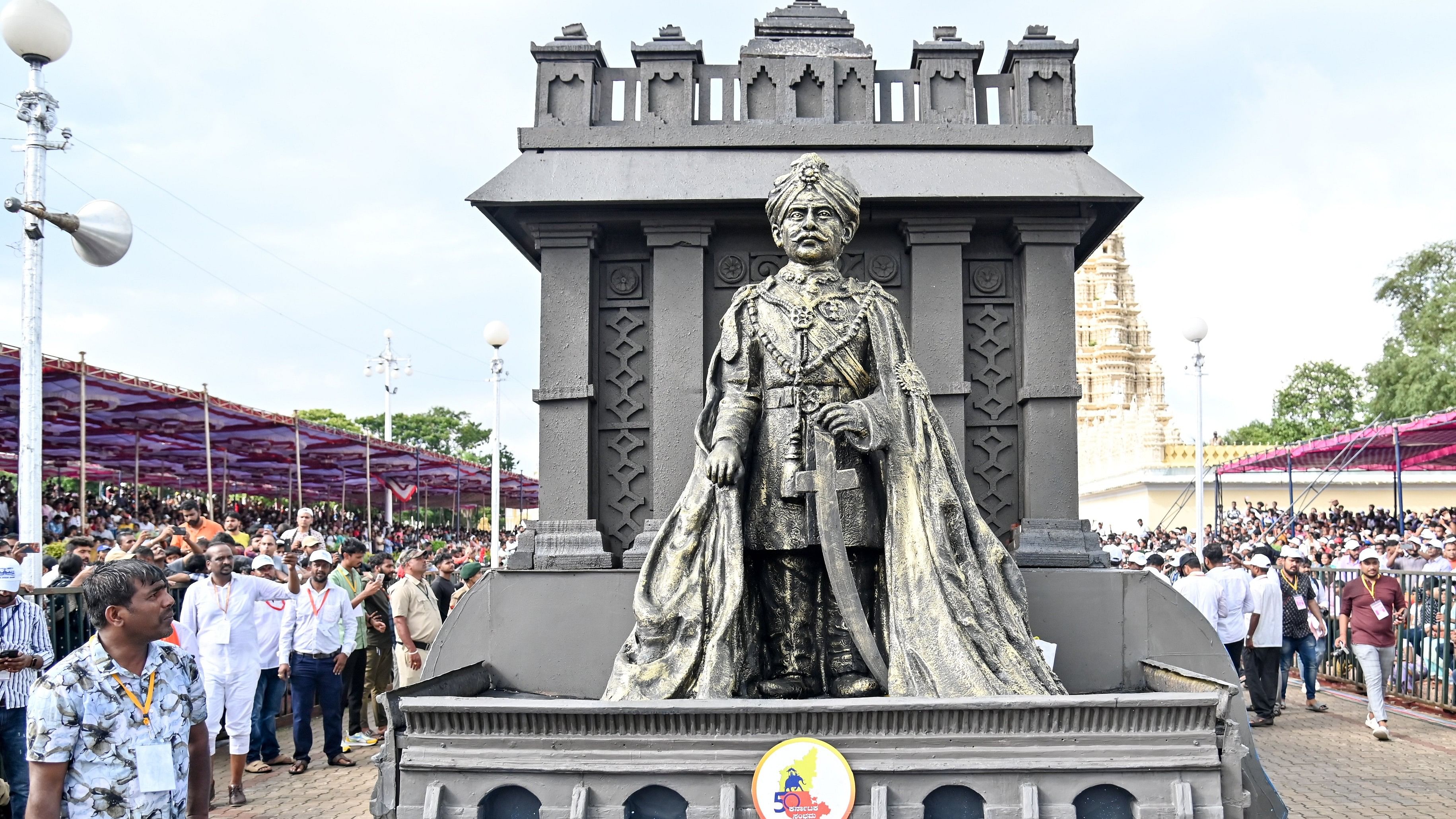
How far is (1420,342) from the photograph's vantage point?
38.3m

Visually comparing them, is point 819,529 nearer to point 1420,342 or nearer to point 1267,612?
point 1267,612

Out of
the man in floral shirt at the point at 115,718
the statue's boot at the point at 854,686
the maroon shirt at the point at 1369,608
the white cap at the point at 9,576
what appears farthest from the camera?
the maroon shirt at the point at 1369,608

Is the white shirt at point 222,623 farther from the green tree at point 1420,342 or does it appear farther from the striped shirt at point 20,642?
the green tree at point 1420,342

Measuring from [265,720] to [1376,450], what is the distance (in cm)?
2600

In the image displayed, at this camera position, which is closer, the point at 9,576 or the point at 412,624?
the point at 9,576

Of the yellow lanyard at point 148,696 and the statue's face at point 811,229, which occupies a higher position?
the statue's face at point 811,229

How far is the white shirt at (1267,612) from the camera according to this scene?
1138 cm

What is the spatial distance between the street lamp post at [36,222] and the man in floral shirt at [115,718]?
256 inches

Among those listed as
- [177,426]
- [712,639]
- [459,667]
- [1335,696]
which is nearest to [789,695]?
[712,639]

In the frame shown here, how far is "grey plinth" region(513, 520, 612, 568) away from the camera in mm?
7078

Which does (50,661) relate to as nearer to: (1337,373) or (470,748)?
(470,748)

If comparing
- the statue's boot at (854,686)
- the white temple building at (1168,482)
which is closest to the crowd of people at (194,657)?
the statue's boot at (854,686)

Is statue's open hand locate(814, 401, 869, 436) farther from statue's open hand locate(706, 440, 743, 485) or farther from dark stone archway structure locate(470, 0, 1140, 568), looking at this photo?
dark stone archway structure locate(470, 0, 1140, 568)

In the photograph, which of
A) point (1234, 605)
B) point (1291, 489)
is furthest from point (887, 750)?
point (1291, 489)
